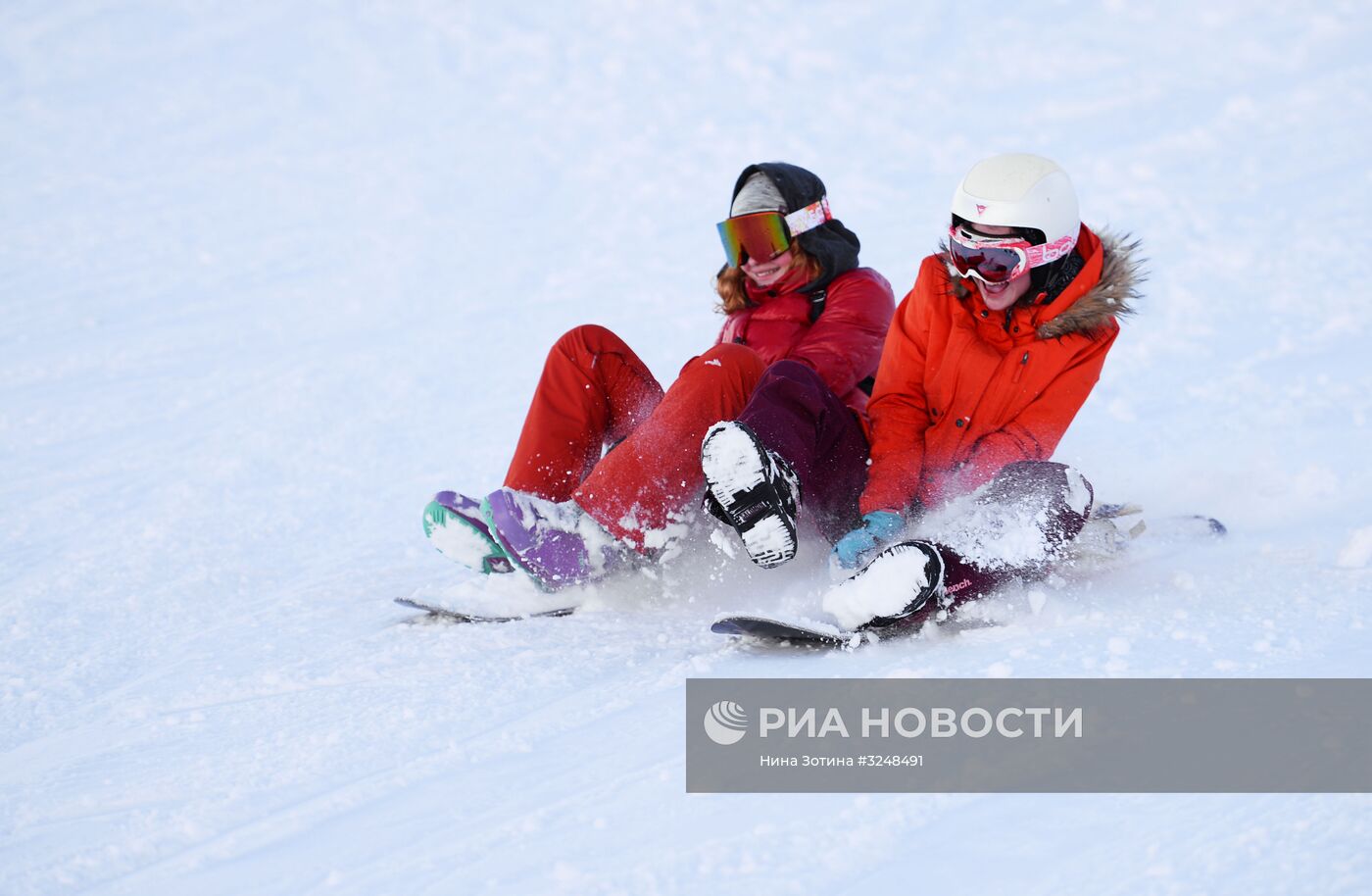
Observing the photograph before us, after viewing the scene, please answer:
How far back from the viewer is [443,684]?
2.59 meters

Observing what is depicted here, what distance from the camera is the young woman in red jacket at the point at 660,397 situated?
292 centimetres

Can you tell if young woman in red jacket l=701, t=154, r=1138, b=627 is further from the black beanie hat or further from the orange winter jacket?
the black beanie hat

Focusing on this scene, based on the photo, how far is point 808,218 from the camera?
3502 millimetres

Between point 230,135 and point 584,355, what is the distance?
8632 millimetres

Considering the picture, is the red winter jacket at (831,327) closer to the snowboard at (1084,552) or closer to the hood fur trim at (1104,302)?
the hood fur trim at (1104,302)

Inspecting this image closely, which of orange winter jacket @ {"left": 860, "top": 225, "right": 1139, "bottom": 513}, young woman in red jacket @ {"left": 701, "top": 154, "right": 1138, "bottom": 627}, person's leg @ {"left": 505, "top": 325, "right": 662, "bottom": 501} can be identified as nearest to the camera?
young woman in red jacket @ {"left": 701, "top": 154, "right": 1138, "bottom": 627}

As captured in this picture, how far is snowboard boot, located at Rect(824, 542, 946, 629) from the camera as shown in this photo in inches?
99.3

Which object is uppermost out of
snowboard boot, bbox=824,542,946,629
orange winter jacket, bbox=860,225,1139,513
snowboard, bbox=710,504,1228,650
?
orange winter jacket, bbox=860,225,1139,513

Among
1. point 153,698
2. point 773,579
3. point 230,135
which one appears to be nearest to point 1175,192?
point 773,579

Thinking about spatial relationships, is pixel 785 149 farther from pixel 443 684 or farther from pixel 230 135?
pixel 443 684

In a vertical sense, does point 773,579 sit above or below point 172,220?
below

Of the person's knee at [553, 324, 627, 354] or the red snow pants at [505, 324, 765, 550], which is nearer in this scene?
the red snow pants at [505, 324, 765, 550]

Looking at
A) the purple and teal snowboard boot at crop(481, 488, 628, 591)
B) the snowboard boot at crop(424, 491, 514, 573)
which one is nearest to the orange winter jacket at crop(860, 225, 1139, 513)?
the purple and teal snowboard boot at crop(481, 488, 628, 591)

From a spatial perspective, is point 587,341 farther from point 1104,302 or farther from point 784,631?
point 1104,302
